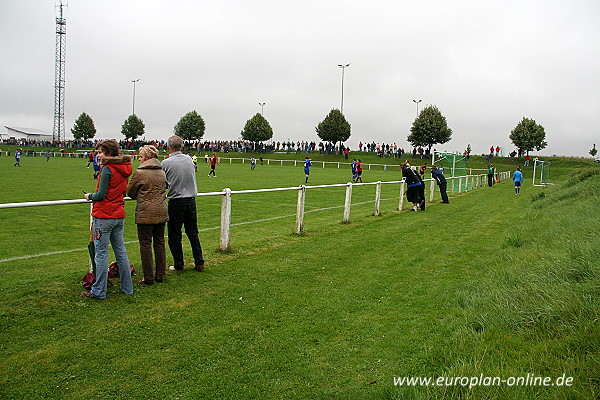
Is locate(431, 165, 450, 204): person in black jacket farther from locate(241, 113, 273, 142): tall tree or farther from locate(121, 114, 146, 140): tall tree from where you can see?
locate(121, 114, 146, 140): tall tree

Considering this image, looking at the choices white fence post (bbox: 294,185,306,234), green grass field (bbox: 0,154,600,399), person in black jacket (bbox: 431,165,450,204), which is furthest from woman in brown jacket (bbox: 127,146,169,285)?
person in black jacket (bbox: 431,165,450,204)

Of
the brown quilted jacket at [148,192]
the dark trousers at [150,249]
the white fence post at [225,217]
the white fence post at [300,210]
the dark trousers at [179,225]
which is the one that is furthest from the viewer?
the white fence post at [300,210]

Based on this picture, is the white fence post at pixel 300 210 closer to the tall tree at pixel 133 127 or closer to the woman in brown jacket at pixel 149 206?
the woman in brown jacket at pixel 149 206

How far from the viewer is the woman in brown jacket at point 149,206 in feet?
18.9

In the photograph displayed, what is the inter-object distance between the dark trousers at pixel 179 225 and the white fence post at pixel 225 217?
3.05ft

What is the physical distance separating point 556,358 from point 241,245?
20.2ft

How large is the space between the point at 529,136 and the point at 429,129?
52.9 ft

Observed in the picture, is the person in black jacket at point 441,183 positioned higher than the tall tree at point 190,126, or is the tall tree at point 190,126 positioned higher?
the tall tree at point 190,126

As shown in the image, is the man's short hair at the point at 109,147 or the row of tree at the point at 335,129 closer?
the man's short hair at the point at 109,147

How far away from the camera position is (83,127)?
302ft

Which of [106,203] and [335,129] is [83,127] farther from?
[106,203]

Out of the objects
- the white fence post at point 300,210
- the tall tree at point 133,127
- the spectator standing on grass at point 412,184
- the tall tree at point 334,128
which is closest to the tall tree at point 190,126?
the tall tree at point 133,127

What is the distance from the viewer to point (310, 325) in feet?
15.5

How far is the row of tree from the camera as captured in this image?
70.2m
